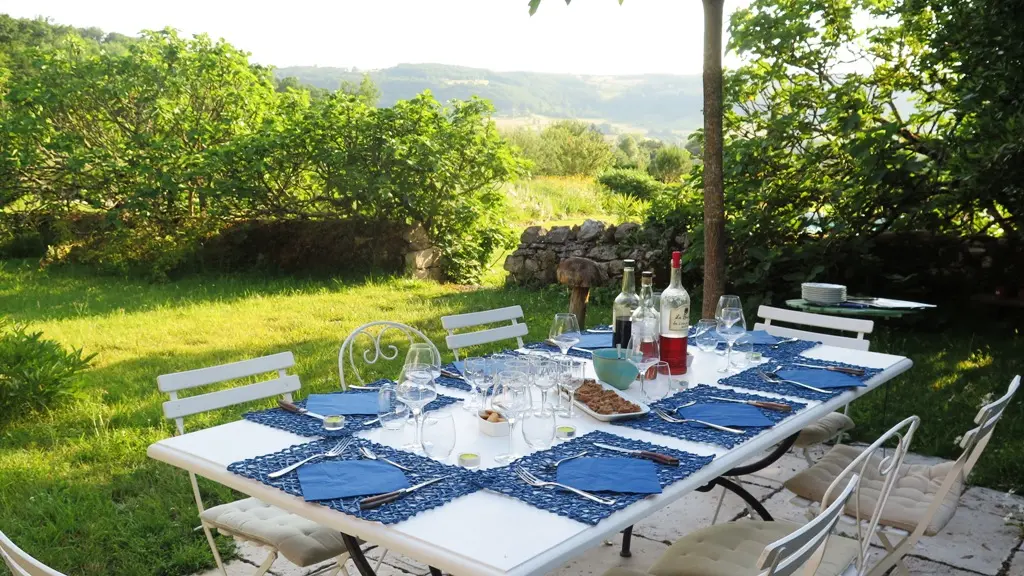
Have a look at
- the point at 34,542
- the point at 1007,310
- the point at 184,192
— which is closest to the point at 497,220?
the point at 184,192

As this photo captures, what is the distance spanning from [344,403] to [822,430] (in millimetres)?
1924

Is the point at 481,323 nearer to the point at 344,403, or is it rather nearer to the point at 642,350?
the point at 642,350

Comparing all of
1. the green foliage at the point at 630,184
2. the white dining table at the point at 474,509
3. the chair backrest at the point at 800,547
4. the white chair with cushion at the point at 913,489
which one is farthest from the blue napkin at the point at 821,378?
the green foliage at the point at 630,184

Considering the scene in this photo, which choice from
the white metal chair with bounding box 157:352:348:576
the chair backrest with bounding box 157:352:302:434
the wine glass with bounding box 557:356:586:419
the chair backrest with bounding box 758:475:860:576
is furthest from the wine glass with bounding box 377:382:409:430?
the chair backrest with bounding box 758:475:860:576

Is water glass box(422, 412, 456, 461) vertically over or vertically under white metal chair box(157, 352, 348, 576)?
over

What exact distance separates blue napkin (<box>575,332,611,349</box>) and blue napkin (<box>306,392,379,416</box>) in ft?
3.38

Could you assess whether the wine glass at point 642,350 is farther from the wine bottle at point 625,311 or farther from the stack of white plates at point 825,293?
the stack of white plates at point 825,293

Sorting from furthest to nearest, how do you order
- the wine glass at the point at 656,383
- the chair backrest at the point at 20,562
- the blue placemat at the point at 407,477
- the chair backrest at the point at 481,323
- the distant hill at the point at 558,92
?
the distant hill at the point at 558,92 < the chair backrest at the point at 481,323 < the wine glass at the point at 656,383 < the blue placemat at the point at 407,477 < the chair backrest at the point at 20,562

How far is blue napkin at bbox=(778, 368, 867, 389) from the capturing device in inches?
106

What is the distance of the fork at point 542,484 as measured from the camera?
1.69m

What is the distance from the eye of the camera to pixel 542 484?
69.5 inches

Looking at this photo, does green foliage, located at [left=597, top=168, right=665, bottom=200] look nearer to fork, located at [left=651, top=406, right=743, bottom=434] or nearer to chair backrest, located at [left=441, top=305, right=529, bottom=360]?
chair backrest, located at [left=441, top=305, right=529, bottom=360]

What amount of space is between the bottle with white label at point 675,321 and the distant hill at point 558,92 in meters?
66.7

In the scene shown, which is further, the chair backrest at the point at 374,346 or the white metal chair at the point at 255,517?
the chair backrest at the point at 374,346
